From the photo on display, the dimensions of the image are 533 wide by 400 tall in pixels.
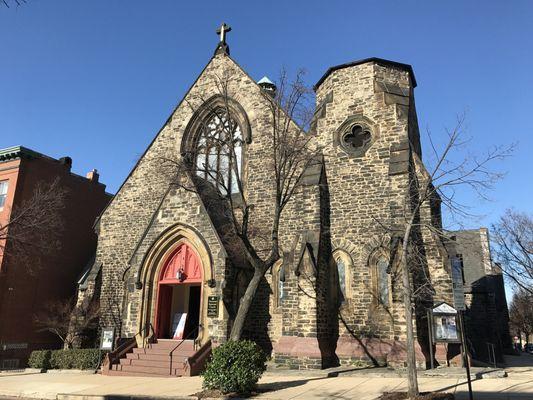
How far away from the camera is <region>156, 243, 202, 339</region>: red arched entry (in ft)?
57.6

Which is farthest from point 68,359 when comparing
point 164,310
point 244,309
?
point 244,309

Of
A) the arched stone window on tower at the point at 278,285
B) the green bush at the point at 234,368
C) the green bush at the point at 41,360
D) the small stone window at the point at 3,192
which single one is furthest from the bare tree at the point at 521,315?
the small stone window at the point at 3,192

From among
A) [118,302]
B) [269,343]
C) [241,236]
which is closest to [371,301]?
[269,343]

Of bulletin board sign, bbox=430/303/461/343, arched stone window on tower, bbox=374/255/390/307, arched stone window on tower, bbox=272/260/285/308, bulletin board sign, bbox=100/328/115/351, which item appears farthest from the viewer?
arched stone window on tower, bbox=272/260/285/308

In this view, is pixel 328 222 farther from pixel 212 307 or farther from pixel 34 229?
pixel 34 229

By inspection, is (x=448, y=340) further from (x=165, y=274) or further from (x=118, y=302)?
(x=118, y=302)

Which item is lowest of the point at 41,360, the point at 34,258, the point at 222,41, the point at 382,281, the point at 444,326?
the point at 41,360

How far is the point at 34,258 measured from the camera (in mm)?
24766

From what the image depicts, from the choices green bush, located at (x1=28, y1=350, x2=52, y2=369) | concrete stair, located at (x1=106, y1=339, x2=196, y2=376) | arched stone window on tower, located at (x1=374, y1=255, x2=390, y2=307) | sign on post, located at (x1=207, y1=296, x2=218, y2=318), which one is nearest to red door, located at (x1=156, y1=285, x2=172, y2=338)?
concrete stair, located at (x1=106, y1=339, x2=196, y2=376)

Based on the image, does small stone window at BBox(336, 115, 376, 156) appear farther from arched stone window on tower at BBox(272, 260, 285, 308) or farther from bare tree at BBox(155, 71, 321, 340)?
arched stone window on tower at BBox(272, 260, 285, 308)

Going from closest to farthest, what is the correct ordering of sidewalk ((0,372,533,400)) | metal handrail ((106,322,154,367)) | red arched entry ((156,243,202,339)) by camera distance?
1. sidewalk ((0,372,533,400))
2. metal handrail ((106,322,154,367))
3. red arched entry ((156,243,202,339))

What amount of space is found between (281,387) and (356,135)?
1012 centimetres

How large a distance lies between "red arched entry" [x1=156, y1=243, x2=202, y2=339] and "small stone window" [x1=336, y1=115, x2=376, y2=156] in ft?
23.8

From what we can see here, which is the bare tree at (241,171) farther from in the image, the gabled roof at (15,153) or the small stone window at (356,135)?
the gabled roof at (15,153)
